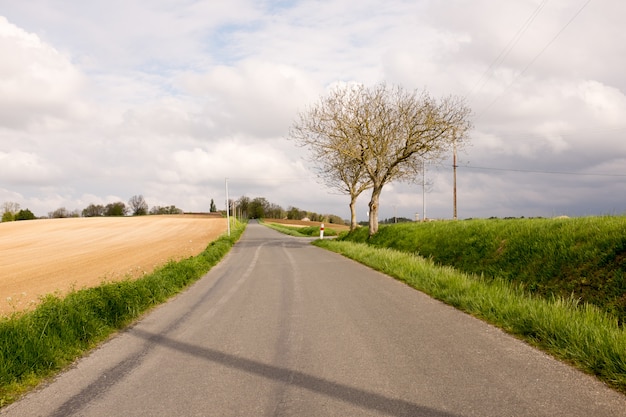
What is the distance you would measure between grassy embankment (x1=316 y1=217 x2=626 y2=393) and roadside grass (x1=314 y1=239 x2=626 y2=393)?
1cm

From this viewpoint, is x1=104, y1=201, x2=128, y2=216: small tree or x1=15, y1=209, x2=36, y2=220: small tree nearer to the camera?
x1=15, y1=209, x2=36, y2=220: small tree

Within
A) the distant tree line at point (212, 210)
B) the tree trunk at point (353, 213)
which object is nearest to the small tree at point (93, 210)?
the distant tree line at point (212, 210)

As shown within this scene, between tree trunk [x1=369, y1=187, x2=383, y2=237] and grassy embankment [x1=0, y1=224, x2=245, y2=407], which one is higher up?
tree trunk [x1=369, y1=187, x2=383, y2=237]

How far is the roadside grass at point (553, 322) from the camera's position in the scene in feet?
15.4

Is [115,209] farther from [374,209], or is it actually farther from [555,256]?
[555,256]

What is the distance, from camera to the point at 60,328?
6.08m

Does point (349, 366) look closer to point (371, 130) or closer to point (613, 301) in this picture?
point (613, 301)

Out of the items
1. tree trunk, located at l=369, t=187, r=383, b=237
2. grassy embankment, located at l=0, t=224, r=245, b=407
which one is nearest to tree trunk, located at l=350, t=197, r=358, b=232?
tree trunk, located at l=369, t=187, r=383, b=237

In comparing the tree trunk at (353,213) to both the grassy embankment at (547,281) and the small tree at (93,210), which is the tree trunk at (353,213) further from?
the small tree at (93,210)

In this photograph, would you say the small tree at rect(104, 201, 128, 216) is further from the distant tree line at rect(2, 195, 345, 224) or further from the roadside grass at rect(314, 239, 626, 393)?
the roadside grass at rect(314, 239, 626, 393)

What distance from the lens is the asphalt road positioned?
380 cm

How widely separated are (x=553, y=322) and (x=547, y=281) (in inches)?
158

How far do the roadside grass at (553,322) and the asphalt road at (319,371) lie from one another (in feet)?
0.88

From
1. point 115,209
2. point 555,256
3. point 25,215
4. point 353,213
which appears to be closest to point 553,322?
point 555,256
